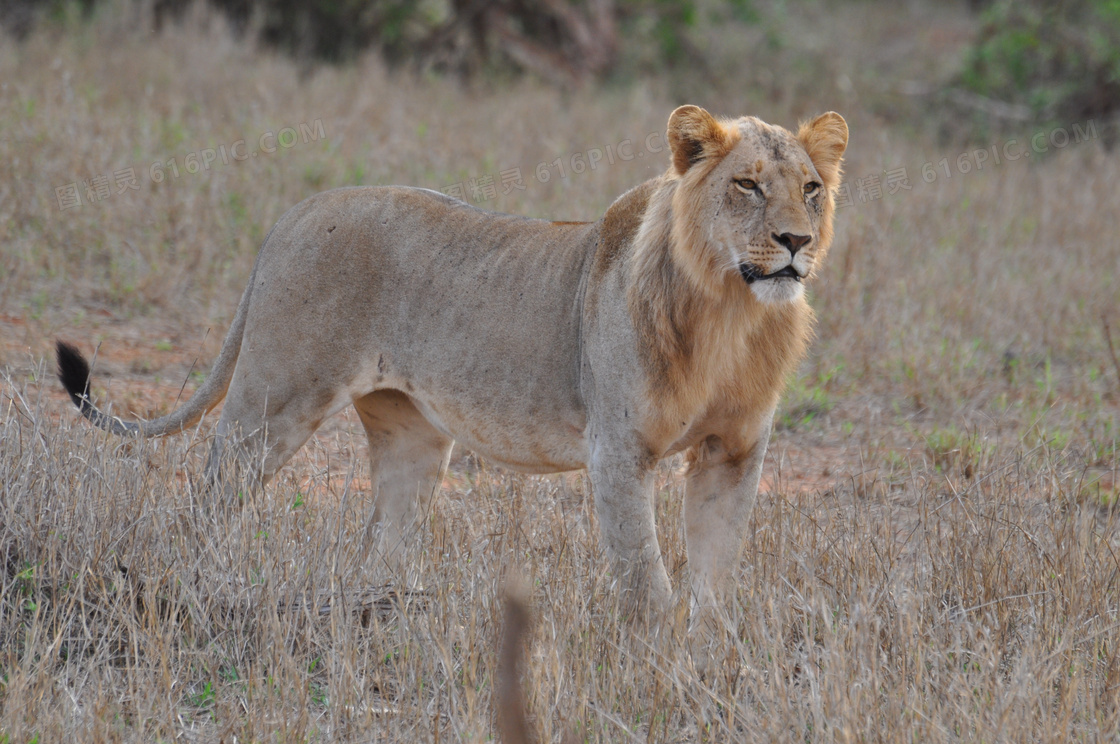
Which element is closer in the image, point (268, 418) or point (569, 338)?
point (569, 338)

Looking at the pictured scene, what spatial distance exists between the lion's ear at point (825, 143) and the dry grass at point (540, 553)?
3.54 feet

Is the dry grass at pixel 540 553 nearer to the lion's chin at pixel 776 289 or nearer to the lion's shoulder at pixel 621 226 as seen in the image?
the lion's chin at pixel 776 289

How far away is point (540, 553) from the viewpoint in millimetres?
3797

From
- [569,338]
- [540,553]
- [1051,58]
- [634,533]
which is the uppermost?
[1051,58]

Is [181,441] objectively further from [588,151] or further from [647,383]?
[588,151]

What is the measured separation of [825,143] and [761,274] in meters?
0.51

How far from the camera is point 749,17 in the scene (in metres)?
14.6

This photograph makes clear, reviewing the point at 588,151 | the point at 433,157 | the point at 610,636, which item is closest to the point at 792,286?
the point at 610,636

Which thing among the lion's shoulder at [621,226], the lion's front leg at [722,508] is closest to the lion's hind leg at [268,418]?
the lion's shoulder at [621,226]

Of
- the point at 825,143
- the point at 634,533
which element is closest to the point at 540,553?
the point at 634,533

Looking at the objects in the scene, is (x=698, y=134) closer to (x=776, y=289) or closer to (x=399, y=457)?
(x=776, y=289)

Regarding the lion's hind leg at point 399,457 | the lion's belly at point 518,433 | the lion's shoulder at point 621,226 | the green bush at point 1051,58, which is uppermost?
the green bush at point 1051,58

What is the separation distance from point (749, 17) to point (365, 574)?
12580 mm

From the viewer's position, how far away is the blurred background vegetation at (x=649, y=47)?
12.4 metres
